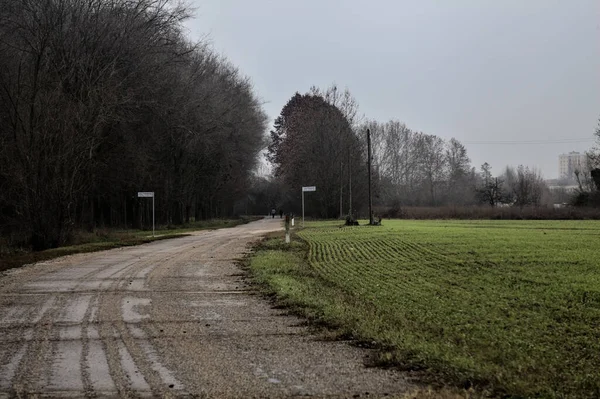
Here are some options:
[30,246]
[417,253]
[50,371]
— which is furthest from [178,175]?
[50,371]

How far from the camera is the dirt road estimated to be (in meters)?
5.14

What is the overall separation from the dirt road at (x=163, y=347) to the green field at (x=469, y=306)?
701 millimetres

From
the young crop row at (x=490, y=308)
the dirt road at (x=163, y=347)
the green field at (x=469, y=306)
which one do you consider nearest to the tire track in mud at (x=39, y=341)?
the dirt road at (x=163, y=347)

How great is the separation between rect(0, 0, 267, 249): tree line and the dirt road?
13269mm

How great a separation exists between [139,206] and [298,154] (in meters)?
22.8

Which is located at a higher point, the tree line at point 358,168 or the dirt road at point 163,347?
the tree line at point 358,168

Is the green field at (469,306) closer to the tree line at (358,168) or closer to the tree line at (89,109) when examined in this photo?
the tree line at (89,109)

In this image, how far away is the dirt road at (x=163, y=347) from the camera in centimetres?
514

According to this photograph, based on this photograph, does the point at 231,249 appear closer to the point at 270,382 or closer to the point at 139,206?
the point at 270,382

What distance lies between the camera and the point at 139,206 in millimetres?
48781

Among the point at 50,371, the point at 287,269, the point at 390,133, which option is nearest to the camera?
the point at 50,371

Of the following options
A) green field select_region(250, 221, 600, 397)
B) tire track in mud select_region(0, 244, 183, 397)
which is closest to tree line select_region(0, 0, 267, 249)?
green field select_region(250, 221, 600, 397)

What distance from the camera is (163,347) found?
6.64 m

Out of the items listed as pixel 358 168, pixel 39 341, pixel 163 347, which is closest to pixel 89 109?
pixel 39 341
